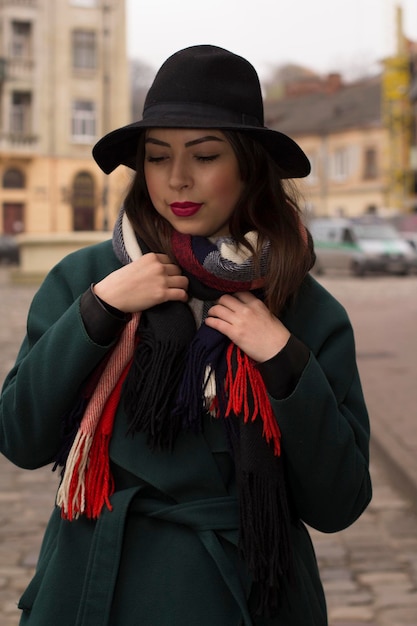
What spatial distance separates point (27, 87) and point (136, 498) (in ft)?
171

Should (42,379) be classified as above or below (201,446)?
above

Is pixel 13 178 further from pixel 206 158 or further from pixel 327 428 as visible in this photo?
pixel 327 428

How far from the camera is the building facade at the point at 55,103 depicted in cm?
5159

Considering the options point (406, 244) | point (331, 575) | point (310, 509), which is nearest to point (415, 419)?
point (331, 575)

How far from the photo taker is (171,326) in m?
1.87

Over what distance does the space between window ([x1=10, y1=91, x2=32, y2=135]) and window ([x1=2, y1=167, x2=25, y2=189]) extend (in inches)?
82.8

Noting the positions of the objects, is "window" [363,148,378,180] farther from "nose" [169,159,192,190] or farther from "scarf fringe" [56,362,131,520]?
"scarf fringe" [56,362,131,520]

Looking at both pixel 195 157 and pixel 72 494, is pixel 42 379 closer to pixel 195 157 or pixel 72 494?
pixel 72 494

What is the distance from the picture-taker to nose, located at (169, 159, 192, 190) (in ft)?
6.31

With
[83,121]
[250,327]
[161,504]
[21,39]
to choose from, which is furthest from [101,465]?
[21,39]

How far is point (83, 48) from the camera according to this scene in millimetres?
52438

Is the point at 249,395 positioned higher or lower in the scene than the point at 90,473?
higher

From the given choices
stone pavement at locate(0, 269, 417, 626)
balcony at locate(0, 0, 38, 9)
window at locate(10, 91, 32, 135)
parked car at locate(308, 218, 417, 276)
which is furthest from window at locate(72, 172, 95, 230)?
stone pavement at locate(0, 269, 417, 626)

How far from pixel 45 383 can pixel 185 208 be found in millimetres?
433
